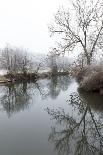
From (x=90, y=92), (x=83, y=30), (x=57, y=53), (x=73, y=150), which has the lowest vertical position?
(x=73, y=150)

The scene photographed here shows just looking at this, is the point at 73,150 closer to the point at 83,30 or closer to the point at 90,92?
the point at 90,92

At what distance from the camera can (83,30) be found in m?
28.3

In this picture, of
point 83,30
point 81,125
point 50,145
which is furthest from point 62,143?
point 83,30

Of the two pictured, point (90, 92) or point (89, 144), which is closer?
point (89, 144)

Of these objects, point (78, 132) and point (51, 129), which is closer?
point (78, 132)

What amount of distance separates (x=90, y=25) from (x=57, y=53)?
15.5 ft

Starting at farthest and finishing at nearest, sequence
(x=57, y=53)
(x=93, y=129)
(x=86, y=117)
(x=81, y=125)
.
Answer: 1. (x=57, y=53)
2. (x=86, y=117)
3. (x=81, y=125)
4. (x=93, y=129)

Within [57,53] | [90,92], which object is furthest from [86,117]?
[57,53]

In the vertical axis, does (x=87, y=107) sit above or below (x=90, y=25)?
below

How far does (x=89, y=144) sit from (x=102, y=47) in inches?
797

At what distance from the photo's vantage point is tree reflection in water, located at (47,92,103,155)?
28.1ft

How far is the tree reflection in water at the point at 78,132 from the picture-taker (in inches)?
337

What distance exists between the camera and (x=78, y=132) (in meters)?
10.5

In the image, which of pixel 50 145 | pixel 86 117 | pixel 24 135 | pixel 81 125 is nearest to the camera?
pixel 50 145
